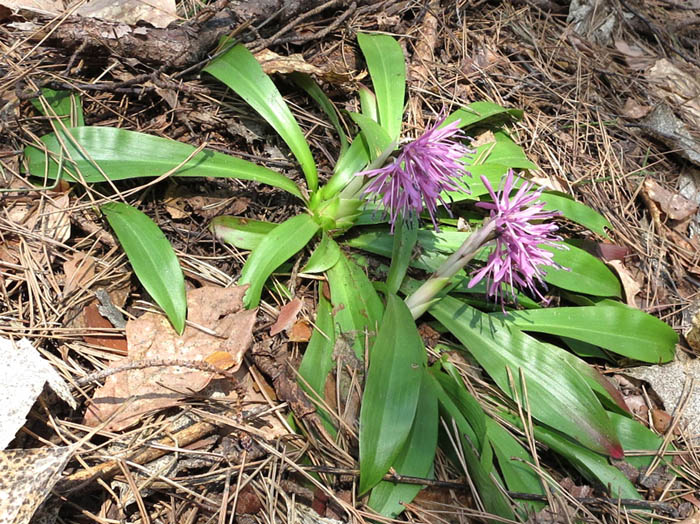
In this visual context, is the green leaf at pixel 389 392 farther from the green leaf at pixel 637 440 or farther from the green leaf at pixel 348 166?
the green leaf at pixel 637 440

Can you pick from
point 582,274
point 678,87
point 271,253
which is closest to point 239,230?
point 271,253

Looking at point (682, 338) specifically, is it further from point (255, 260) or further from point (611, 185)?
point (255, 260)

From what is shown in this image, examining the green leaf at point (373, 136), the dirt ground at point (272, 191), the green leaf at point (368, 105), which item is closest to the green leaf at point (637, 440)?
the dirt ground at point (272, 191)

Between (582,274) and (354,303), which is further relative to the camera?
(582,274)

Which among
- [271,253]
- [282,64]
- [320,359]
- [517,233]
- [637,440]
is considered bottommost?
[637,440]

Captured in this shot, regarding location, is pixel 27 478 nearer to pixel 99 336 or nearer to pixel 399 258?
pixel 99 336

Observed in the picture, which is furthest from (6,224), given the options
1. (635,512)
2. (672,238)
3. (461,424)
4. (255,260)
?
(672,238)
